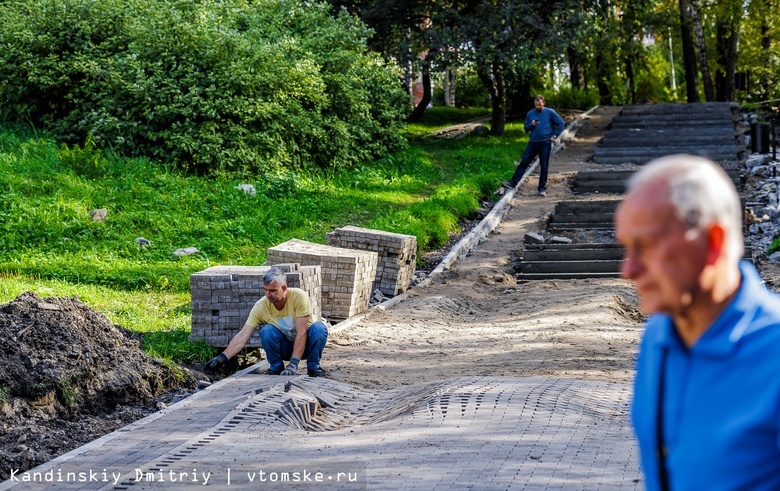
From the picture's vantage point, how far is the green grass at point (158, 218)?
43.0 feet

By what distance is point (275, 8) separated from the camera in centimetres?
2459

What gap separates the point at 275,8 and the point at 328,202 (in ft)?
23.4

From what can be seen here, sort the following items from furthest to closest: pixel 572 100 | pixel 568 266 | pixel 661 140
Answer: pixel 572 100 → pixel 661 140 → pixel 568 266

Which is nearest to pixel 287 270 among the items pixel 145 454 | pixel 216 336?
pixel 216 336

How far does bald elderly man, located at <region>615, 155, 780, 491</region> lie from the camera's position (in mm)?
1909

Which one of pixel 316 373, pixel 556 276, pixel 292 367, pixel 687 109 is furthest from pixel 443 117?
pixel 292 367

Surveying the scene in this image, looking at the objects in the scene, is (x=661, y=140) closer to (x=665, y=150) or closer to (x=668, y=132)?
(x=668, y=132)

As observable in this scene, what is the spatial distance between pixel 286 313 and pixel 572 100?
95.1 ft

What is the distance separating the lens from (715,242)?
1.93 meters

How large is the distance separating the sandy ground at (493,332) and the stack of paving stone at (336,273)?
1.27ft

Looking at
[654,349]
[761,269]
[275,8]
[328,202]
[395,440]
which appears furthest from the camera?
[275,8]

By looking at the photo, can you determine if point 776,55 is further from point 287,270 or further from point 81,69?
point 287,270

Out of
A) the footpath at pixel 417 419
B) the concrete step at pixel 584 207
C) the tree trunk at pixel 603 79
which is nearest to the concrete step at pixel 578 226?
the concrete step at pixel 584 207

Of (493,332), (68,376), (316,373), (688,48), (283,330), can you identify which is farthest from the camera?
(688,48)
